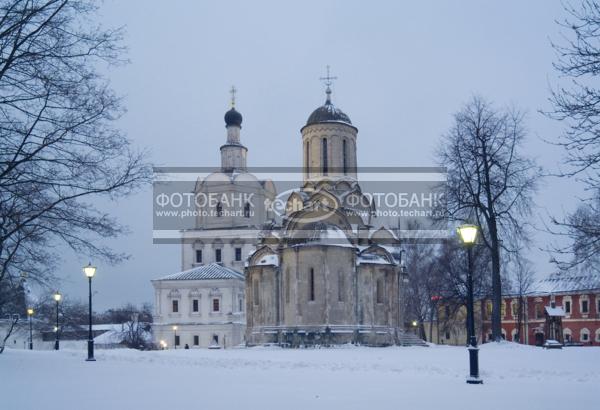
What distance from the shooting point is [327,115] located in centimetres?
4081

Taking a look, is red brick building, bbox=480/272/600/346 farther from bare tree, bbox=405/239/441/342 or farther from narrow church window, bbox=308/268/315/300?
narrow church window, bbox=308/268/315/300

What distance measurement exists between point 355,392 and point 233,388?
7.20 feet

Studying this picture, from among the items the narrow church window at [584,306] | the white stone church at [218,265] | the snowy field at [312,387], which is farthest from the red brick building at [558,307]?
the snowy field at [312,387]

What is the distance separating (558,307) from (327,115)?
78.0ft

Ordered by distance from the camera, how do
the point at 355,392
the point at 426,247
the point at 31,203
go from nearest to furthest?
the point at 355,392 < the point at 31,203 < the point at 426,247

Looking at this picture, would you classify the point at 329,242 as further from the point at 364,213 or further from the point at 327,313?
the point at 364,213

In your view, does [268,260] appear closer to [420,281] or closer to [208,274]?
[420,281]

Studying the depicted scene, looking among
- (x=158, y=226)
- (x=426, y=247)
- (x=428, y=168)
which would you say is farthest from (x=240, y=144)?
(x=428, y=168)

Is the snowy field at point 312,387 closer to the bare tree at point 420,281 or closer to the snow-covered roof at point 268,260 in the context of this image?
the snow-covered roof at point 268,260

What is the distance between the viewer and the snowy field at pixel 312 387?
9.27 meters

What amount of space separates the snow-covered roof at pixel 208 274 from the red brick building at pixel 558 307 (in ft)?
71.3

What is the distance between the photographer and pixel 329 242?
33.5 metres

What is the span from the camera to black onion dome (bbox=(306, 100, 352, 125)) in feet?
133

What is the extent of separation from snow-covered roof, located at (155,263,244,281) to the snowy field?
124 ft
